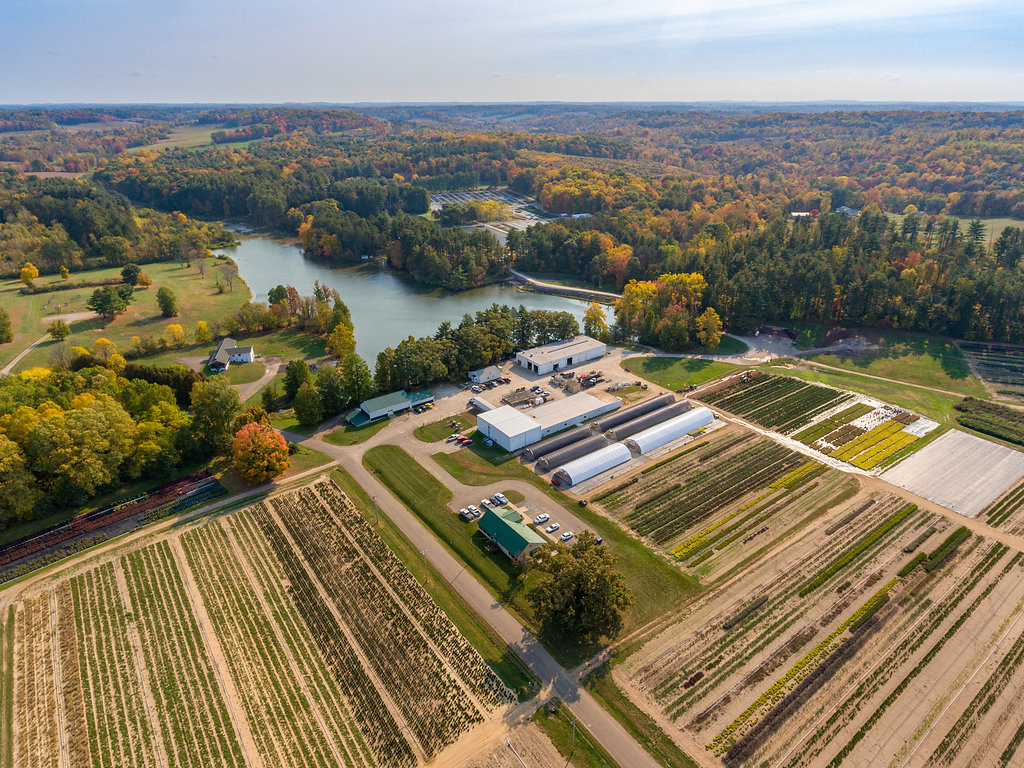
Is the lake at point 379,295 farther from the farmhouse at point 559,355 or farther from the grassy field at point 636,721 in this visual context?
the grassy field at point 636,721

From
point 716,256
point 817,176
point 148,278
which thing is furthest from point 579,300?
point 817,176

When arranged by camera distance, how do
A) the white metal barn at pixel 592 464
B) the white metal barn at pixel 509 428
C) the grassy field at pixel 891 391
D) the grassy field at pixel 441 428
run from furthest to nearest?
the grassy field at pixel 891 391 → the grassy field at pixel 441 428 → the white metal barn at pixel 509 428 → the white metal barn at pixel 592 464

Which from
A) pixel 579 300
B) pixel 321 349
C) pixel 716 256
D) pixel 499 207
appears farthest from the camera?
pixel 499 207

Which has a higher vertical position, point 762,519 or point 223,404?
point 223,404

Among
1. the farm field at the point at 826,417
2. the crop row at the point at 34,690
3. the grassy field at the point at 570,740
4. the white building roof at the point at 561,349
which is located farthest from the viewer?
the white building roof at the point at 561,349

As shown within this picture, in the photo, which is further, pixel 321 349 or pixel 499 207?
pixel 499 207

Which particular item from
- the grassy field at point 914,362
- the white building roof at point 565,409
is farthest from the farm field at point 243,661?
the grassy field at point 914,362

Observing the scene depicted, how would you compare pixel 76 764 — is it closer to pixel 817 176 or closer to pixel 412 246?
pixel 412 246

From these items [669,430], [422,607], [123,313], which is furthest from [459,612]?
[123,313]
